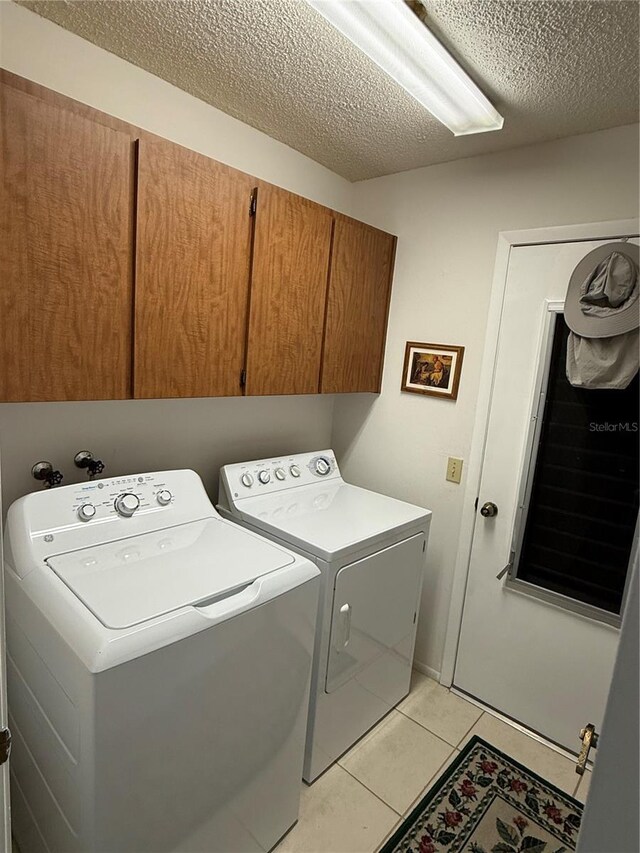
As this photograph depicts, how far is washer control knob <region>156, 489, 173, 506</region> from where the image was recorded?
67.5 inches

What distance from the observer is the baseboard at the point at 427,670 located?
2436mm

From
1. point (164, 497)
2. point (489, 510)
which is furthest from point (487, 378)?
point (164, 497)

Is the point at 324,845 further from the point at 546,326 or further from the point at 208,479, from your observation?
the point at 546,326

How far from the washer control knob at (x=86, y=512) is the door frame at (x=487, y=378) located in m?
1.62

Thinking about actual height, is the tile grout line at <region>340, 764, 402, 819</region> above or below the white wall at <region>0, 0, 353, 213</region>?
below

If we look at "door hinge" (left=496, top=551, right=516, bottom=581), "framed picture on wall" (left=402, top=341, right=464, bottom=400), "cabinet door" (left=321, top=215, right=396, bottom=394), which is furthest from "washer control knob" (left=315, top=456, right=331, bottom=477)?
"door hinge" (left=496, top=551, right=516, bottom=581)

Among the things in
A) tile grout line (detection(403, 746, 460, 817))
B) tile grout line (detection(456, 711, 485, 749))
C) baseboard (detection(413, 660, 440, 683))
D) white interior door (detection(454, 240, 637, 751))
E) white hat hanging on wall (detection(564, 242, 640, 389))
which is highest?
white hat hanging on wall (detection(564, 242, 640, 389))

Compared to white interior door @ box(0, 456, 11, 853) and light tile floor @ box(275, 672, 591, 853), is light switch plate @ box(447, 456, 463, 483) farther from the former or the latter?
white interior door @ box(0, 456, 11, 853)

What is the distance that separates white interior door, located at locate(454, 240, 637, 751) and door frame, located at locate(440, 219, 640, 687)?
0.08 feet

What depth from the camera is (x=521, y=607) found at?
7.02ft

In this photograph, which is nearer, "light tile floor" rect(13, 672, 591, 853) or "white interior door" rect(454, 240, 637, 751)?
"light tile floor" rect(13, 672, 591, 853)

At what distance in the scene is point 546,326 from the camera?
6.45ft

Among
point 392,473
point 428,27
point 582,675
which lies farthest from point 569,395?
point 428,27

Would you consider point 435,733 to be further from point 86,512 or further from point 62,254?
point 62,254
